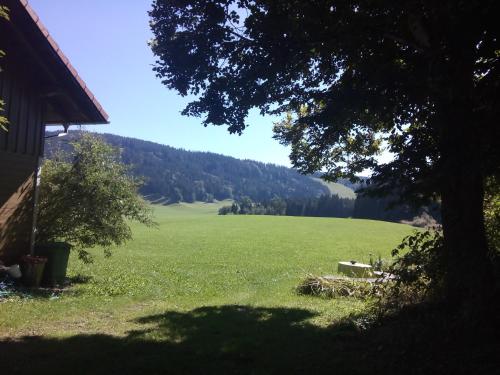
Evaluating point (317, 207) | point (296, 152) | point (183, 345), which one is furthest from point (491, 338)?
point (317, 207)

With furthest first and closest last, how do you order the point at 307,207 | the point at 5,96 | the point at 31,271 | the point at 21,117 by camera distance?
1. the point at 307,207
2. the point at 21,117
3. the point at 31,271
4. the point at 5,96

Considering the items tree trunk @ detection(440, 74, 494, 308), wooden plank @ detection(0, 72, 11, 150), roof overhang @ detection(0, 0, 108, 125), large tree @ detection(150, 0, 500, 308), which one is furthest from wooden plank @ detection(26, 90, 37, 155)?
tree trunk @ detection(440, 74, 494, 308)

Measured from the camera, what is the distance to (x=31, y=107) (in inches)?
465

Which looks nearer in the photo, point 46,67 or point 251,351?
point 251,351

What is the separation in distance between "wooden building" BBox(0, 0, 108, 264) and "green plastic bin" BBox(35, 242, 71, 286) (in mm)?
461

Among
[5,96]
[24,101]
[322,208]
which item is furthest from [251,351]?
[322,208]

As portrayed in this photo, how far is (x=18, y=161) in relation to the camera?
11.5 metres

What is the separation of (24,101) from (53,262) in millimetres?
4250

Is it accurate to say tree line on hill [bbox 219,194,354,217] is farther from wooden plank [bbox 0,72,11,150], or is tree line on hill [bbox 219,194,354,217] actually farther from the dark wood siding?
wooden plank [bbox 0,72,11,150]

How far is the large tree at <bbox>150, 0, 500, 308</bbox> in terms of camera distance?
5898 mm

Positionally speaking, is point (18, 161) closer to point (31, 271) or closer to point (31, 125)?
point (31, 125)

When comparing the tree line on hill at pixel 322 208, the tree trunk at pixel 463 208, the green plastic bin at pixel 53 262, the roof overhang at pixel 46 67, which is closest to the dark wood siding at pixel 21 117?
the roof overhang at pixel 46 67

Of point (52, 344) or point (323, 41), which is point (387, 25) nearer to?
point (323, 41)

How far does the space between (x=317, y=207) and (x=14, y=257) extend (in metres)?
114
